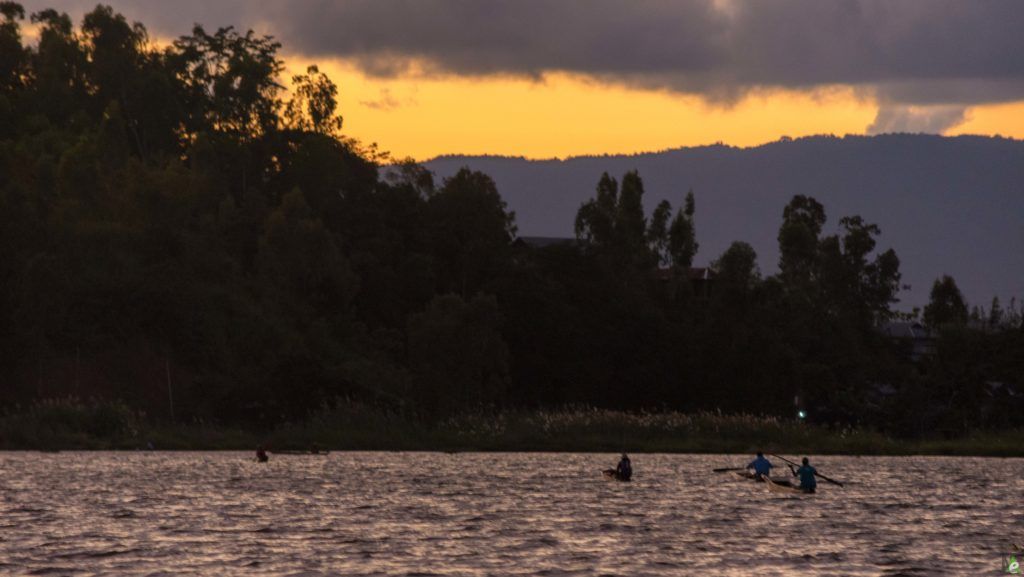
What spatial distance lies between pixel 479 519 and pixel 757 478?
2107cm

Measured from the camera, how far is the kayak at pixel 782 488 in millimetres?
71019

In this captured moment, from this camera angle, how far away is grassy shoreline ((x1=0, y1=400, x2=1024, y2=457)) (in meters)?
96.8

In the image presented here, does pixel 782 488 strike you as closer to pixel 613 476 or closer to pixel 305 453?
pixel 613 476

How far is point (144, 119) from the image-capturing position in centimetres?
15025

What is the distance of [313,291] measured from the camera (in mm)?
128625

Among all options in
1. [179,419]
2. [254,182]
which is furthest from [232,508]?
[254,182]

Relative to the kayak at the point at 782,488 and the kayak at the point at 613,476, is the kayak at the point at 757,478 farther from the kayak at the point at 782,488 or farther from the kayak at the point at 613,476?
the kayak at the point at 613,476

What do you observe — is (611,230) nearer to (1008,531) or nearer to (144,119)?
(144,119)

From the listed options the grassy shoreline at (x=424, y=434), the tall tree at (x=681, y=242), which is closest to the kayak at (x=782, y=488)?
the grassy shoreline at (x=424, y=434)

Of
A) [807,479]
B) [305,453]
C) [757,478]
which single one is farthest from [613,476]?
[305,453]

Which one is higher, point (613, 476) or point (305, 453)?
point (305, 453)

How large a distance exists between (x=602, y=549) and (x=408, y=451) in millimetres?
50775

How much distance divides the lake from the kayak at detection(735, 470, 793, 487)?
52 centimetres

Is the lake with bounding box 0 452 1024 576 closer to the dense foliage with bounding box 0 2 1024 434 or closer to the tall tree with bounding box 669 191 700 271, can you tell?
the dense foliage with bounding box 0 2 1024 434
